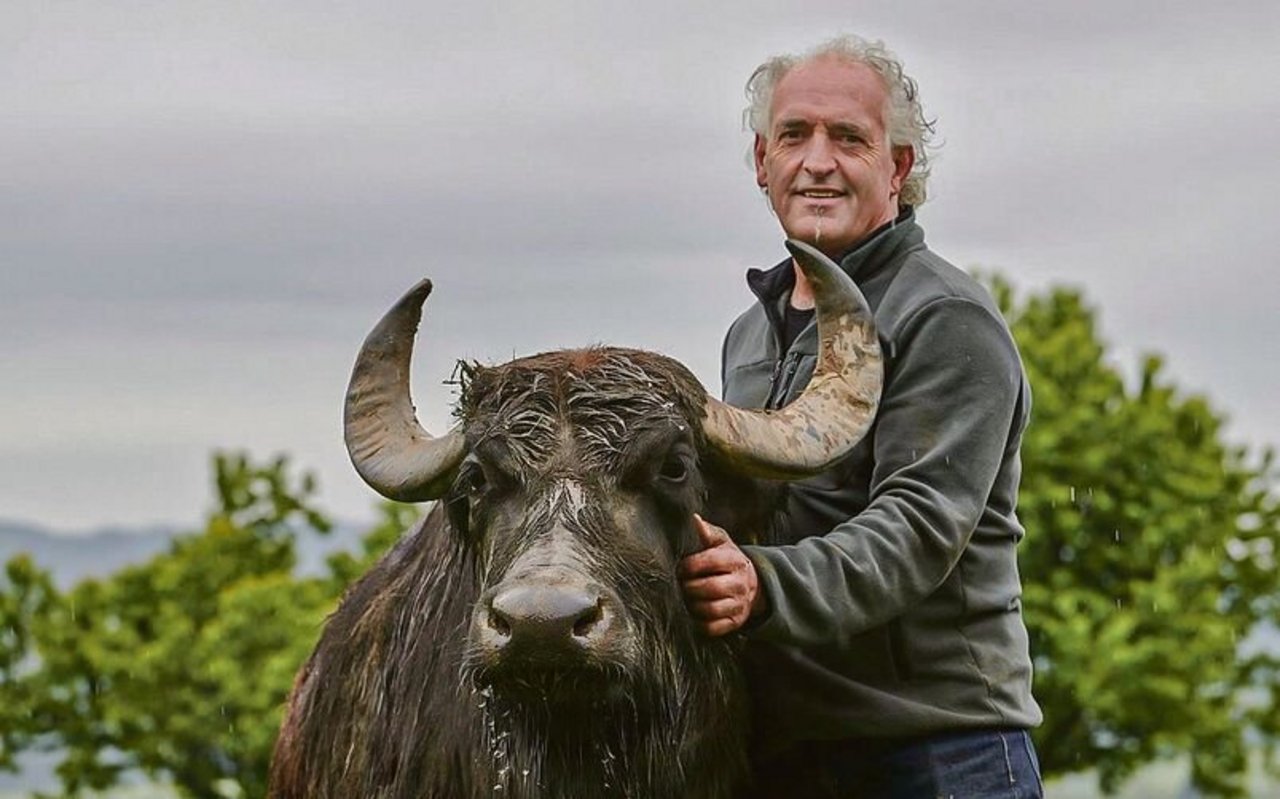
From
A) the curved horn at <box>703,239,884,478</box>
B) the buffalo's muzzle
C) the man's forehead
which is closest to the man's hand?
the curved horn at <box>703,239,884,478</box>

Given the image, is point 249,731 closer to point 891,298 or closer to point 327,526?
point 327,526

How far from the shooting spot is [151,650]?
91.5 feet

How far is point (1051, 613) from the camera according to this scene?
88.6 feet

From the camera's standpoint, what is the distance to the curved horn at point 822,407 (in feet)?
21.6

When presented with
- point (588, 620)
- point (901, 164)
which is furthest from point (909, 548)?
point (901, 164)

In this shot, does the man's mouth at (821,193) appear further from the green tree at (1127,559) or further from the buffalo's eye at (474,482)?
the green tree at (1127,559)

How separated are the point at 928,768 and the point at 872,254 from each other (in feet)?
4.73

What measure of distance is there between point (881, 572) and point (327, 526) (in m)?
22.3

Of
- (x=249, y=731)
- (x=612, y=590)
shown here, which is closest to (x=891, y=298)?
(x=612, y=590)

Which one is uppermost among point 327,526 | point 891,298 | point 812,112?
point 327,526

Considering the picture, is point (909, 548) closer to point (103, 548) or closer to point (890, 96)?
point (890, 96)

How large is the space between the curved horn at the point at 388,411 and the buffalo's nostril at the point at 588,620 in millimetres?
869

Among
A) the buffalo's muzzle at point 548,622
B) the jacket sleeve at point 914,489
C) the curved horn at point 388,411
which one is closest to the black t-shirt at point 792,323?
the jacket sleeve at point 914,489

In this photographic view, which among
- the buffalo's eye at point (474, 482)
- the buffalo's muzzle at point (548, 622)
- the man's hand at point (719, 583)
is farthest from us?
the buffalo's eye at point (474, 482)
